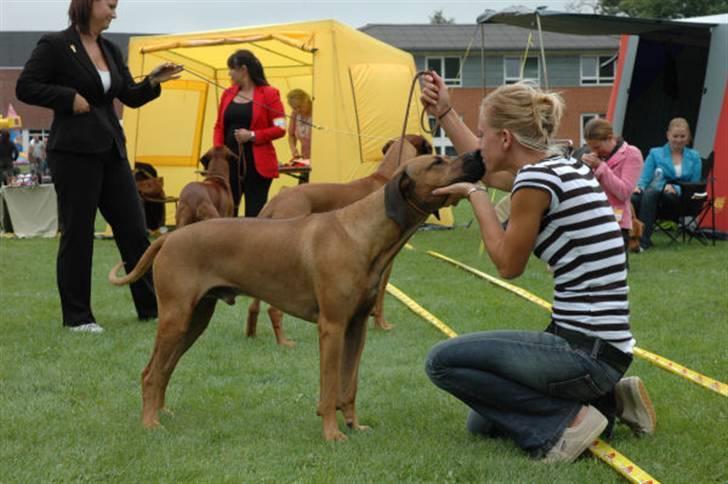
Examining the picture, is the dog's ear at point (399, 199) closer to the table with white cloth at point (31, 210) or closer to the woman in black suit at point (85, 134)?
the woman in black suit at point (85, 134)

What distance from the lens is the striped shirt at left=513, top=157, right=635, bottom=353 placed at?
391cm

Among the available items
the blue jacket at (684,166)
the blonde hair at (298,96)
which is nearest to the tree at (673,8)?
the blue jacket at (684,166)

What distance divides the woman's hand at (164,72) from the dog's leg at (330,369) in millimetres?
3053

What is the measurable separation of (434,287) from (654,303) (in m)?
2.07

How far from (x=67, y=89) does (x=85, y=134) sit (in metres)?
0.33

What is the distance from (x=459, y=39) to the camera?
162ft

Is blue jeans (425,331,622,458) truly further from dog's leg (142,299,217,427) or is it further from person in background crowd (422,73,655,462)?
dog's leg (142,299,217,427)

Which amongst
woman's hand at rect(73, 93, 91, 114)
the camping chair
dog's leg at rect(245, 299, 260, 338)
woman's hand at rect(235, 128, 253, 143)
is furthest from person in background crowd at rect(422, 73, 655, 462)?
the camping chair

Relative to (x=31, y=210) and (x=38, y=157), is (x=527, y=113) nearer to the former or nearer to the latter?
(x=31, y=210)

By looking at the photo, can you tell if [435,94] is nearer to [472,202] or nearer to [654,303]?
[472,202]

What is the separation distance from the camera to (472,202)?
158 inches

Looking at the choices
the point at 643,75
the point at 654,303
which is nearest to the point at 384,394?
the point at 654,303

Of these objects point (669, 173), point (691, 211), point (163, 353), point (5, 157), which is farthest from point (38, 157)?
point (163, 353)

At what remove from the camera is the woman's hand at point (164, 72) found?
667 cm
